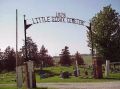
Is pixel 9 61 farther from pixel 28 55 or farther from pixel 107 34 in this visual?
pixel 107 34

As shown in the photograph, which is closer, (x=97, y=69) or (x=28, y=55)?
(x=97, y=69)

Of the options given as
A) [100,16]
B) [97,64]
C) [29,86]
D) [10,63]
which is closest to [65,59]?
[10,63]

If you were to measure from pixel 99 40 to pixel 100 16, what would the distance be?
5.58 metres

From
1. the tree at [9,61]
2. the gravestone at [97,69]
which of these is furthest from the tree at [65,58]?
the gravestone at [97,69]

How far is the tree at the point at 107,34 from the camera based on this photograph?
58562mm

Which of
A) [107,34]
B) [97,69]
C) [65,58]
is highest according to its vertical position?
[107,34]

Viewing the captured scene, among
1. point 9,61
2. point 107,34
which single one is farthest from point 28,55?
point 107,34

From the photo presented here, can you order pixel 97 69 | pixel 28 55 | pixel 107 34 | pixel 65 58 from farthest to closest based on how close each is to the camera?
pixel 65 58, pixel 28 55, pixel 107 34, pixel 97 69

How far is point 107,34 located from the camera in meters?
60.1

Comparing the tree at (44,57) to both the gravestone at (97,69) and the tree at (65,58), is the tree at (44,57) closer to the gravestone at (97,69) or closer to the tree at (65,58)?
the tree at (65,58)

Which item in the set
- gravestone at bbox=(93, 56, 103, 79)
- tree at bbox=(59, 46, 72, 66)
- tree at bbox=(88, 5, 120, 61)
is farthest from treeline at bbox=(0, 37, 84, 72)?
gravestone at bbox=(93, 56, 103, 79)

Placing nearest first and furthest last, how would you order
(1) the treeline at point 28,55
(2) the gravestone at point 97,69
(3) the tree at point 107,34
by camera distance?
(2) the gravestone at point 97,69, (3) the tree at point 107,34, (1) the treeline at point 28,55

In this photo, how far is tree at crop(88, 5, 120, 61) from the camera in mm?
58562

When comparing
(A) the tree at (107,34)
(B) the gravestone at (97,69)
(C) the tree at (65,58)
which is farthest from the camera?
(C) the tree at (65,58)
